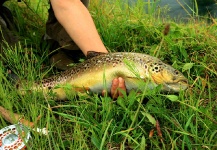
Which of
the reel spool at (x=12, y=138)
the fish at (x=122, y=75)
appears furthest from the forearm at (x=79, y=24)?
the reel spool at (x=12, y=138)

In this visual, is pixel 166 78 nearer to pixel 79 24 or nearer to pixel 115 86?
pixel 115 86

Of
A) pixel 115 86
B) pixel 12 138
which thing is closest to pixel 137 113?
pixel 115 86

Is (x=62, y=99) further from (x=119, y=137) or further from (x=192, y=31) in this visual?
(x=192, y=31)

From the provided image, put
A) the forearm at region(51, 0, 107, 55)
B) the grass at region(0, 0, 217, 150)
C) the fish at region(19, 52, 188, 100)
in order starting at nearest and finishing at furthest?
the grass at region(0, 0, 217, 150), the fish at region(19, 52, 188, 100), the forearm at region(51, 0, 107, 55)

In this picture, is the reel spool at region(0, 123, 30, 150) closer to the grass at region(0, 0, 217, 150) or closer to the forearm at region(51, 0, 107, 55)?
the grass at region(0, 0, 217, 150)

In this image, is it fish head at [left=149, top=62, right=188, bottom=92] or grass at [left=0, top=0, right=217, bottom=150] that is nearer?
grass at [left=0, top=0, right=217, bottom=150]

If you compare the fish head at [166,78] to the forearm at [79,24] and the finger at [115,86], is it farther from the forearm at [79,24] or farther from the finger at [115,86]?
the forearm at [79,24]

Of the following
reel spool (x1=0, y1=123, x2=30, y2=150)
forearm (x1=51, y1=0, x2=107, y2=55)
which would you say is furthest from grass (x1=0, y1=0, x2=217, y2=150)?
forearm (x1=51, y1=0, x2=107, y2=55)
